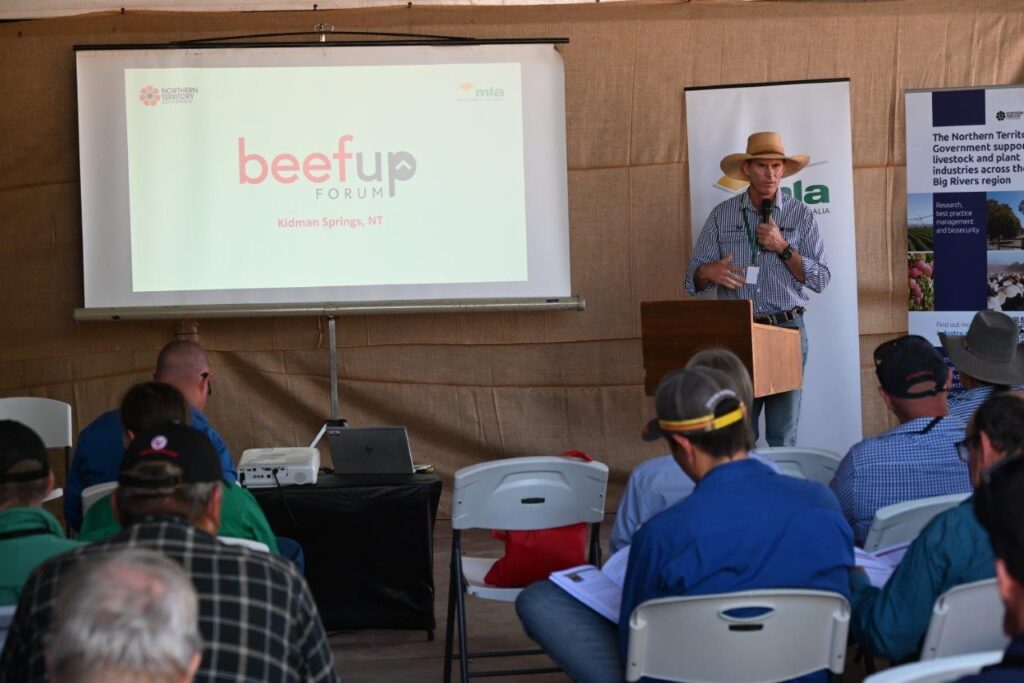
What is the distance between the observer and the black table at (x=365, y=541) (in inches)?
157

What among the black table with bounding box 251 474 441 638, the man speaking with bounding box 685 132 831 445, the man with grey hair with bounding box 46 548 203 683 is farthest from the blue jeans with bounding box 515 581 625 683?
the man speaking with bounding box 685 132 831 445

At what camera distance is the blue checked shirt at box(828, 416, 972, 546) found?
9.84 feet

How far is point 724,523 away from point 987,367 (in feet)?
5.76

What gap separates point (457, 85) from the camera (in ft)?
20.1

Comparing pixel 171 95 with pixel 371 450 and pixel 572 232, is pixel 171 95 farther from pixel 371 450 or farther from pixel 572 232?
pixel 371 450

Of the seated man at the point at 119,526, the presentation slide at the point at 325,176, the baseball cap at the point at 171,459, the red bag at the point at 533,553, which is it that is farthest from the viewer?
the presentation slide at the point at 325,176

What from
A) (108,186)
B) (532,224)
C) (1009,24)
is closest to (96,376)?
(108,186)

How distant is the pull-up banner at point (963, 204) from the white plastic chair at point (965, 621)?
4375 millimetres

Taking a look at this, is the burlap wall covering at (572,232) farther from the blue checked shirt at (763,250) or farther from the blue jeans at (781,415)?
the blue jeans at (781,415)

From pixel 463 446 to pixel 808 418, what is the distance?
1.88 m

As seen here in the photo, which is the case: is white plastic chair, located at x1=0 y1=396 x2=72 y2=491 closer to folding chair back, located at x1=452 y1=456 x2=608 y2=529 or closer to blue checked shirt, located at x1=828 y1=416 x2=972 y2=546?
folding chair back, located at x1=452 y1=456 x2=608 y2=529

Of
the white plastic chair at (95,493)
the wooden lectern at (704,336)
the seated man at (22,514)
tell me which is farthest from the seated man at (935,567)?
the white plastic chair at (95,493)

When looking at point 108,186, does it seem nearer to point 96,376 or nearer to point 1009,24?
point 96,376

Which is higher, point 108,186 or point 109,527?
point 108,186
